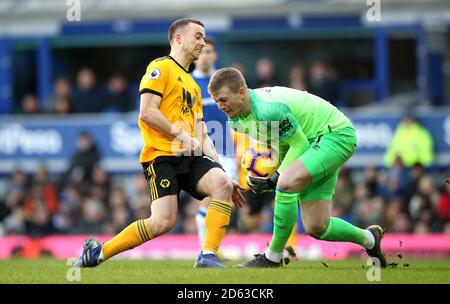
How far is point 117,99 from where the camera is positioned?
22125mm

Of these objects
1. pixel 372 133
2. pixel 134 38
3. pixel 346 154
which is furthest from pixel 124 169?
pixel 346 154

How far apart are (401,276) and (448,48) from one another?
14232mm

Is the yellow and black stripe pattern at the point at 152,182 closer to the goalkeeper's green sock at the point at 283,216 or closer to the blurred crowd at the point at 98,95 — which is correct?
the goalkeeper's green sock at the point at 283,216

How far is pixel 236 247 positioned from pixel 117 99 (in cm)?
646

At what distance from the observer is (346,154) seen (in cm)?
995

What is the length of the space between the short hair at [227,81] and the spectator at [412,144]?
32.0 ft

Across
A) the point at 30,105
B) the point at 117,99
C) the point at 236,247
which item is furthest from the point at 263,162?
the point at 30,105

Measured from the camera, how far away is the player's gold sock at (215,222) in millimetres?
9953

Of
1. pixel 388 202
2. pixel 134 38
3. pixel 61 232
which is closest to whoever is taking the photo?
pixel 388 202

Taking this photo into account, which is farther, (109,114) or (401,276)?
(109,114)

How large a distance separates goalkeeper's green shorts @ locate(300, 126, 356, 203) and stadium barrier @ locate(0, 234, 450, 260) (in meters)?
5.79

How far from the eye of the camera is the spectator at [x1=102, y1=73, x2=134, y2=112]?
2200 centimetres

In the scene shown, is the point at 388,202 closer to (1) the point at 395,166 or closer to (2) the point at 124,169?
(1) the point at 395,166

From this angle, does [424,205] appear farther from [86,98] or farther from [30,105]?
[30,105]
